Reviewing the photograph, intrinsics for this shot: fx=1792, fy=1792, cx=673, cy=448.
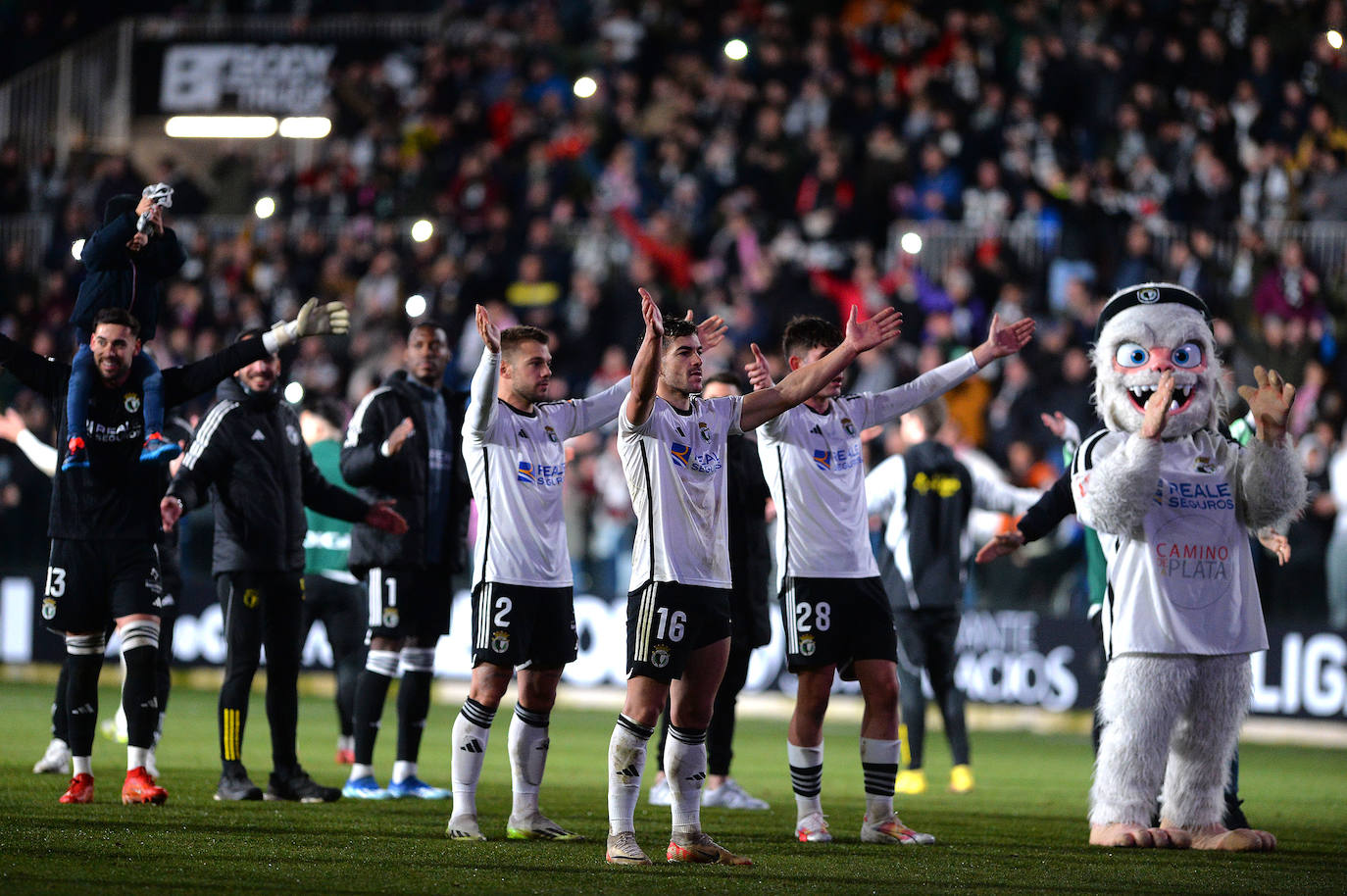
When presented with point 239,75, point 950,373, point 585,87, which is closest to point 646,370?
point 950,373

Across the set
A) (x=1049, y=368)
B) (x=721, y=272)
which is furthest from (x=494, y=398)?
(x=721, y=272)

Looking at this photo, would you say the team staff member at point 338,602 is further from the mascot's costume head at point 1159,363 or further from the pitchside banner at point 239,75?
the pitchside banner at point 239,75

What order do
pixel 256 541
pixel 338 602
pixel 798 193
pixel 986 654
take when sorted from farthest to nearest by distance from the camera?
pixel 798 193 → pixel 986 654 → pixel 338 602 → pixel 256 541

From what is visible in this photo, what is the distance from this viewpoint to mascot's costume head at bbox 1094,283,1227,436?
322 inches

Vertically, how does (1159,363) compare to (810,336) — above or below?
below

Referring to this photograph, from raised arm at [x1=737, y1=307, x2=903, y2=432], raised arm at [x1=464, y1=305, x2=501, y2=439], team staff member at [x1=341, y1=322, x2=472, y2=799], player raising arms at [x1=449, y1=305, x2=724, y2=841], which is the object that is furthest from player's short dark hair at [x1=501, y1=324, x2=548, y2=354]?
team staff member at [x1=341, y1=322, x2=472, y2=799]

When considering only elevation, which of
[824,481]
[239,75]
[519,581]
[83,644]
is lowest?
[83,644]

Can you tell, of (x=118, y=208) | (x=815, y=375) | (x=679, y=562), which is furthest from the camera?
(x=118, y=208)

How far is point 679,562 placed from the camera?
24.1ft

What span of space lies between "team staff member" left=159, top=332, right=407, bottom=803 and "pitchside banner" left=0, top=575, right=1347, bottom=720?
18.6ft

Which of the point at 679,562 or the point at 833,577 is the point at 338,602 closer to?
the point at 833,577

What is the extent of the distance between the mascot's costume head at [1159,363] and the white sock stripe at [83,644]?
498cm

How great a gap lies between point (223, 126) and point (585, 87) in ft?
20.9

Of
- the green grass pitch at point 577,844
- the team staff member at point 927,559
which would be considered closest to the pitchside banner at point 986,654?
the green grass pitch at point 577,844
